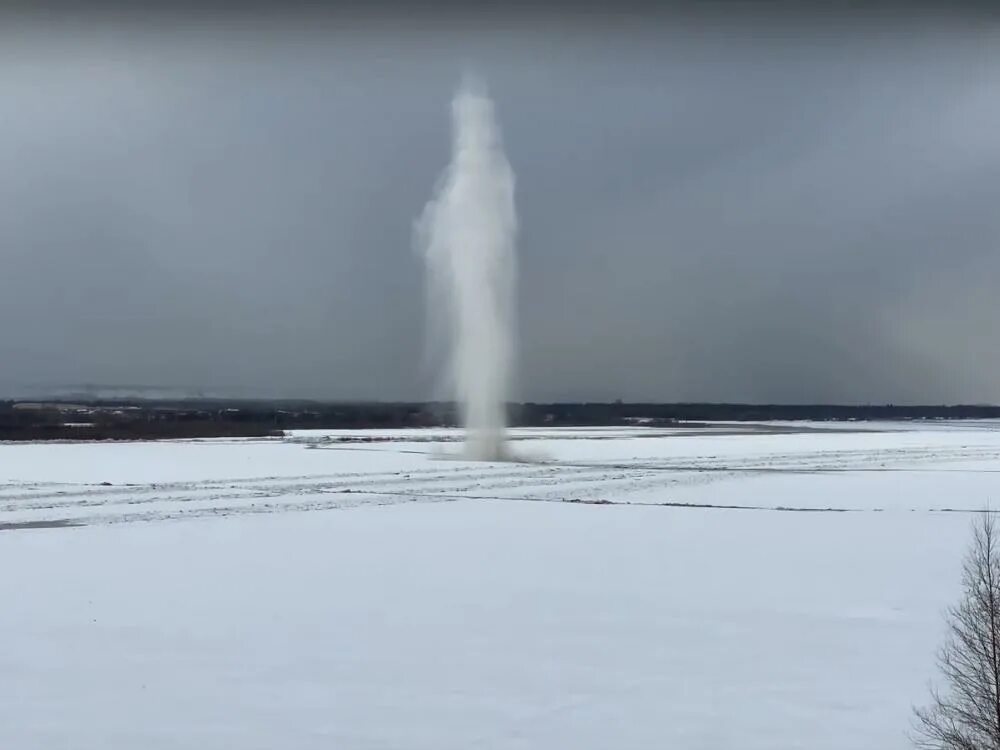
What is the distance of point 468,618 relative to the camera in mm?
10742

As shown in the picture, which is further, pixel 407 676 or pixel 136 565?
pixel 136 565

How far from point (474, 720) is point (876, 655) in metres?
3.89

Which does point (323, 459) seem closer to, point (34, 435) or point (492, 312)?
point (492, 312)

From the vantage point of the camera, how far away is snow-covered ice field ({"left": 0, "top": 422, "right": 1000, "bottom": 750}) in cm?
736

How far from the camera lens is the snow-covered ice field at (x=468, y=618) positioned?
7355mm

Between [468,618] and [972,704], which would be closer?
[972,704]

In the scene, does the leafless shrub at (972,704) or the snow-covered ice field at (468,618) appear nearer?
the leafless shrub at (972,704)

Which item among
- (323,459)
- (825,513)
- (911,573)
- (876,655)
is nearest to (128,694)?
(876,655)

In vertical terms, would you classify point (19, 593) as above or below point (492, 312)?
below

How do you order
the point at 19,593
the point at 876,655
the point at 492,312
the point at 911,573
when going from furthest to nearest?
1. the point at 492,312
2. the point at 911,573
3. the point at 19,593
4. the point at 876,655

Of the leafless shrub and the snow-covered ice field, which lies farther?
the snow-covered ice field

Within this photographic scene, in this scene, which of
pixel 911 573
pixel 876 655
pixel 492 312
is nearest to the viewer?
pixel 876 655

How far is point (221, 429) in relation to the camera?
6894 centimetres

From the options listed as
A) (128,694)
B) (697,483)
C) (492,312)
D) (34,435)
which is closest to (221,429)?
(34,435)
